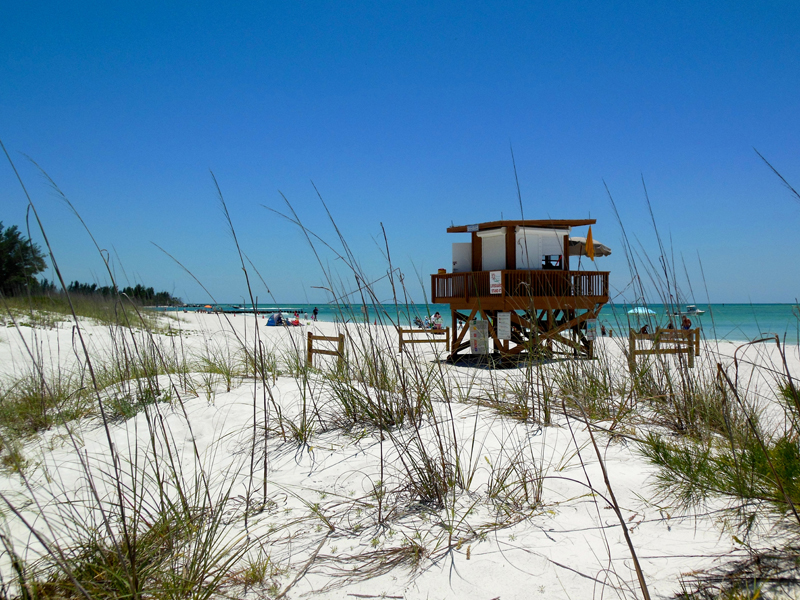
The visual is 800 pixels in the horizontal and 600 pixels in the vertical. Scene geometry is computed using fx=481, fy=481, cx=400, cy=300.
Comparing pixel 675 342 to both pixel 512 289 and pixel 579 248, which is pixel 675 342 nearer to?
pixel 512 289

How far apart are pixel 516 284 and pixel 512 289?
4.7 inches

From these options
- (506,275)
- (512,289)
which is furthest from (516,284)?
(506,275)

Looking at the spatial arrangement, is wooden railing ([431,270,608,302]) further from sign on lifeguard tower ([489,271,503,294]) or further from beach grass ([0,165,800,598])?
beach grass ([0,165,800,598])

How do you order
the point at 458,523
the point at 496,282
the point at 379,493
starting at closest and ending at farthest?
1. the point at 458,523
2. the point at 379,493
3. the point at 496,282

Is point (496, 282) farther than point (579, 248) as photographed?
No

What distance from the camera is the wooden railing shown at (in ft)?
28.1

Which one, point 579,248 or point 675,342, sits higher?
point 579,248

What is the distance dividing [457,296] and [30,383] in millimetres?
7093

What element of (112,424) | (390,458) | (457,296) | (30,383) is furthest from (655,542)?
(457,296)

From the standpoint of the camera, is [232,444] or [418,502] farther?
[232,444]

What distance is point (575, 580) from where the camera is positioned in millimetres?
1474

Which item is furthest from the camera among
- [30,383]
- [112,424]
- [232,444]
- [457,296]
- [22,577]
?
[457,296]

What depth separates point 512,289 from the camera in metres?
8.95

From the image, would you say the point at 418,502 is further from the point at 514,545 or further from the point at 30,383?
the point at 30,383
